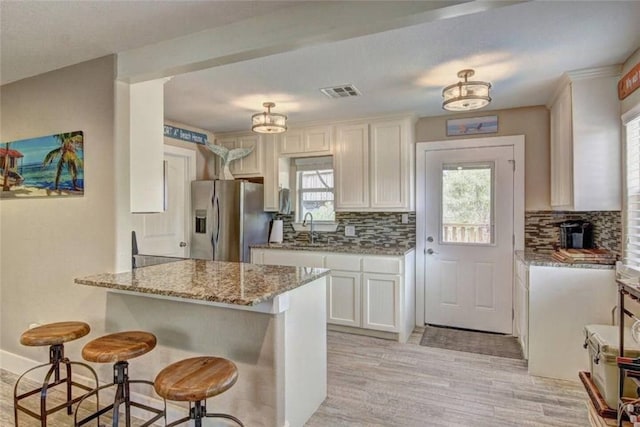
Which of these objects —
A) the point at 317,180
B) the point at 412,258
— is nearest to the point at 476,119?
the point at 412,258

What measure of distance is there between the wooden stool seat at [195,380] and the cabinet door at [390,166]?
8.62 feet

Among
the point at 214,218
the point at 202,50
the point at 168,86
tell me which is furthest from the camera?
the point at 214,218

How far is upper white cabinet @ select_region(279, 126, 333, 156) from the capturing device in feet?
13.8

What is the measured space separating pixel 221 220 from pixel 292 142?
1.27 meters

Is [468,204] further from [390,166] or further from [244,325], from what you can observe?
[244,325]

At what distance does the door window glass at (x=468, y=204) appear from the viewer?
3.76m

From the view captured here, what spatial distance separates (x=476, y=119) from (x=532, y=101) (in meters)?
0.54

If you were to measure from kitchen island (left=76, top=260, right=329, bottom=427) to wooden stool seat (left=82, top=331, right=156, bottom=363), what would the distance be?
238 millimetres

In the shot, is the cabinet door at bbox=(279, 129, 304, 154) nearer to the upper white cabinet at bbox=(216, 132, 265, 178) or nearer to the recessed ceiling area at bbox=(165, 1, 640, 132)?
the upper white cabinet at bbox=(216, 132, 265, 178)

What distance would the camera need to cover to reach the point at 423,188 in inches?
157

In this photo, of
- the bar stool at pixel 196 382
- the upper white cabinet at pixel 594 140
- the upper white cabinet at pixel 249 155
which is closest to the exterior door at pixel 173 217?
the upper white cabinet at pixel 249 155

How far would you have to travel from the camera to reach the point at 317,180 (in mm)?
4477

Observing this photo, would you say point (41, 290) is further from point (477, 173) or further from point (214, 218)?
point (477, 173)

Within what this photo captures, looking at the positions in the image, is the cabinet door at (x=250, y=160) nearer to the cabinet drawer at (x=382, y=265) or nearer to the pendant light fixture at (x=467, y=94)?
the cabinet drawer at (x=382, y=265)
